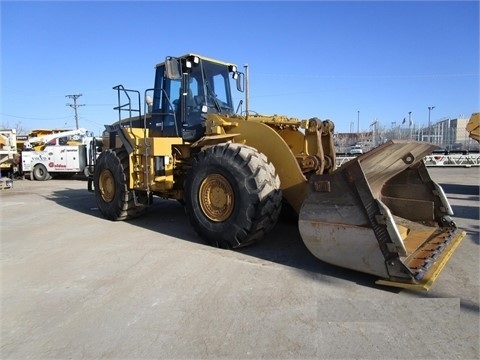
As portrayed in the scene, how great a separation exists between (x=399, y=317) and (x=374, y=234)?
836mm

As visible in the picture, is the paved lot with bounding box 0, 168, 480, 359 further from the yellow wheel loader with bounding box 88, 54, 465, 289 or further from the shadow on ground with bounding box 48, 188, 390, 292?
the yellow wheel loader with bounding box 88, 54, 465, 289

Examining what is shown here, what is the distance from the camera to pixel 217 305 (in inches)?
152

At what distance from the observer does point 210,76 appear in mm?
7527

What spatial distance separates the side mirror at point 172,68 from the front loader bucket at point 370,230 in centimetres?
328

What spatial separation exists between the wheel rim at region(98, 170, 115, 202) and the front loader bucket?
4756 mm

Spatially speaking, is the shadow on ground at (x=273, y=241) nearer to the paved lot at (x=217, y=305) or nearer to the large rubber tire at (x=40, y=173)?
the paved lot at (x=217, y=305)

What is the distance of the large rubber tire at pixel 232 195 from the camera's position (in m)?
5.11

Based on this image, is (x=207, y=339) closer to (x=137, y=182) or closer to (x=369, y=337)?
(x=369, y=337)

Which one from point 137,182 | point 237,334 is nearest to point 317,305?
point 237,334

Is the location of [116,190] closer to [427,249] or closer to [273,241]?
[273,241]

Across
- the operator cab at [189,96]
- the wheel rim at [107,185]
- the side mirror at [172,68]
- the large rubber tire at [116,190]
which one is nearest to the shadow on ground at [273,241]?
the large rubber tire at [116,190]

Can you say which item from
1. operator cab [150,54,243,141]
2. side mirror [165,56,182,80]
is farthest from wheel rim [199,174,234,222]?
side mirror [165,56,182,80]

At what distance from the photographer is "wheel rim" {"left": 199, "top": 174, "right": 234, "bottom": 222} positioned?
5484 mm

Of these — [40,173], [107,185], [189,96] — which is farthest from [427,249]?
[40,173]
